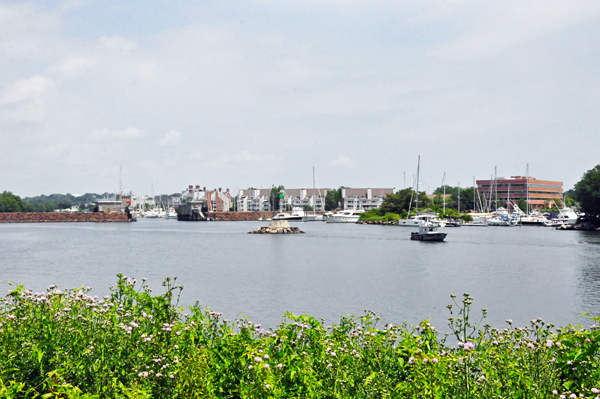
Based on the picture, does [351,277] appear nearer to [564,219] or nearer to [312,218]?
[564,219]

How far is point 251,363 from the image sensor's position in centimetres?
675

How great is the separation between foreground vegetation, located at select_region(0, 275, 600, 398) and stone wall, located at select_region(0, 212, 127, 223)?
620ft

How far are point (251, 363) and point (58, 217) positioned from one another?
209624 mm

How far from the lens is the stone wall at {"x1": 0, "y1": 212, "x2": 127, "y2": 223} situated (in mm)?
186000

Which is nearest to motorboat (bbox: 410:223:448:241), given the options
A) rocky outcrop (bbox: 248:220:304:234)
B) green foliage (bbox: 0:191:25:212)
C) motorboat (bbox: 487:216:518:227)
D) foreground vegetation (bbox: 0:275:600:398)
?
rocky outcrop (bbox: 248:220:304:234)

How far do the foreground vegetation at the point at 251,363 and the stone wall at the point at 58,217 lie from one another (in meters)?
189

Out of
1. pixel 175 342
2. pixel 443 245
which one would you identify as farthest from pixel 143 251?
pixel 175 342

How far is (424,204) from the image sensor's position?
151125 millimetres

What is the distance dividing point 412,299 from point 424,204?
12653cm

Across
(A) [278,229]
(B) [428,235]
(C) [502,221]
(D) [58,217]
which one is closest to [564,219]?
(C) [502,221]

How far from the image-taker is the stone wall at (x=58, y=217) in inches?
7323

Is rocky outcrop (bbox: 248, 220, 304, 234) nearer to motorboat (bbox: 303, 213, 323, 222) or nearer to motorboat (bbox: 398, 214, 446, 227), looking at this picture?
motorboat (bbox: 398, 214, 446, 227)

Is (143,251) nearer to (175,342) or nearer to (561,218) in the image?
(175,342)

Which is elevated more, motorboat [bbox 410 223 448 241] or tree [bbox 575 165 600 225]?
tree [bbox 575 165 600 225]
